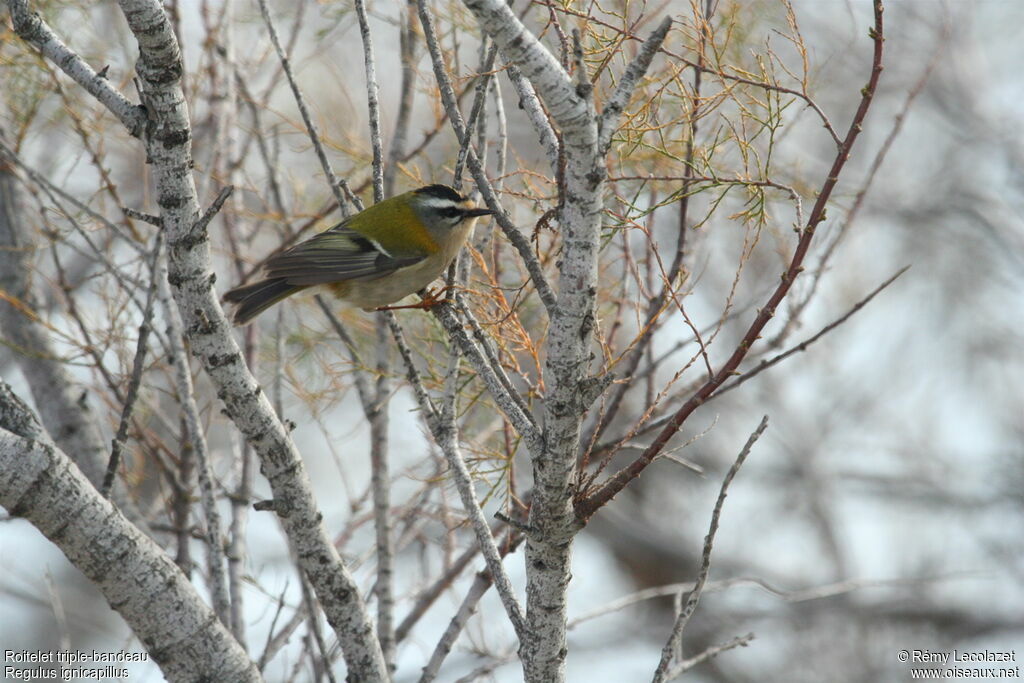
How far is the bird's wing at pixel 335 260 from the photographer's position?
4137 millimetres

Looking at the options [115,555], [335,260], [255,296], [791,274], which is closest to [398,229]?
[335,260]

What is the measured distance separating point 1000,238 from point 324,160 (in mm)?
8883

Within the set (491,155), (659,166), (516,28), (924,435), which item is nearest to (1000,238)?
(924,435)

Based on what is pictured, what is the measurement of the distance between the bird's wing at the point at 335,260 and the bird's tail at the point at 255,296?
0.12 feet

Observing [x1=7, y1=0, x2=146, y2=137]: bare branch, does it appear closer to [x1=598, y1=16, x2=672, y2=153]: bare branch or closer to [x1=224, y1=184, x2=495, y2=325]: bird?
[x1=598, y1=16, x2=672, y2=153]: bare branch

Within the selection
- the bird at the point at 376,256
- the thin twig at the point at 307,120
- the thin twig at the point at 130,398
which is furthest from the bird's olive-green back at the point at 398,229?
the thin twig at the point at 130,398

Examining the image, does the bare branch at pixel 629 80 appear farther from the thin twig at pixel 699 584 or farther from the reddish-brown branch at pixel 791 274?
the thin twig at pixel 699 584

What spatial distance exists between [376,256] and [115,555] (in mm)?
1943

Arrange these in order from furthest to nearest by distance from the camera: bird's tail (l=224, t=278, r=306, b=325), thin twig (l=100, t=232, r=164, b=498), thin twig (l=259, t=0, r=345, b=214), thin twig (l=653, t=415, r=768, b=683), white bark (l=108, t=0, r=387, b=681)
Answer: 1. bird's tail (l=224, t=278, r=306, b=325)
2. thin twig (l=259, t=0, r=345, b=214)
3. thin twig (l=100, t=232, r=164, b=498)
4. white bark (l=108, t=0, r=387, b=681)
5. thin twig (l=653, t=415, r=768, b=683)

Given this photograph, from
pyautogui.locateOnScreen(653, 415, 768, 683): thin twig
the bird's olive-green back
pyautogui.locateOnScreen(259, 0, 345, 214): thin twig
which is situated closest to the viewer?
pyautogui.locateOnScreen(653, 415, 768, 683): thin twig

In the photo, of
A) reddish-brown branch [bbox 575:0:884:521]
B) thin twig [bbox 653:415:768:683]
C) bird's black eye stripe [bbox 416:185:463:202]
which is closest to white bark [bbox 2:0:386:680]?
thin twig [bbox 653:415:768:683]

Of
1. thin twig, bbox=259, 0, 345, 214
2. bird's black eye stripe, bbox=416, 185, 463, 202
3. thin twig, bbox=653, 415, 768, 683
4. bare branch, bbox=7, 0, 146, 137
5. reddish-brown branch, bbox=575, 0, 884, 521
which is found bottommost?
thin twig, bbox=653, 415, 768, 683

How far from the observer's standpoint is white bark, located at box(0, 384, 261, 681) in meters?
2.47

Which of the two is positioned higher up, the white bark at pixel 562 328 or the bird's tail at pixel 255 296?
the bird's tail at pixel 255 296
